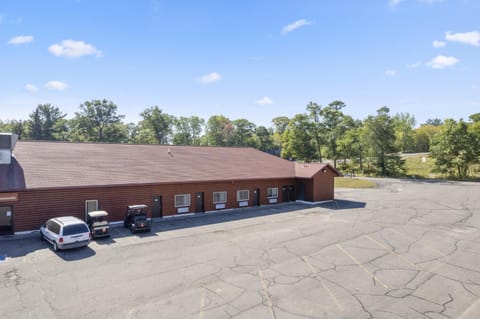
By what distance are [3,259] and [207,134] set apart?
78.4 meters

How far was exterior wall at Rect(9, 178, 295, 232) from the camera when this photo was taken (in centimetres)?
1827

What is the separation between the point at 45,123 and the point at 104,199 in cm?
7613

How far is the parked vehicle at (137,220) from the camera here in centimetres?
1886

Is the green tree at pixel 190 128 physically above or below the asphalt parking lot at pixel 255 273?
above

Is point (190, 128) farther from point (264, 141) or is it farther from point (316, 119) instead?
point (316, 119)

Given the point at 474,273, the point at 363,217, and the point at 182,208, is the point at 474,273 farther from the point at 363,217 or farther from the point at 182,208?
the point at 182,208

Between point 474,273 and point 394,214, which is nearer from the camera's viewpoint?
point 474,273

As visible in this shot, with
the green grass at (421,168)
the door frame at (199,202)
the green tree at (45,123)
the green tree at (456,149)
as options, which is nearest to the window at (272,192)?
the door frame at (199,202)

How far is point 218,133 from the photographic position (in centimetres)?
8800

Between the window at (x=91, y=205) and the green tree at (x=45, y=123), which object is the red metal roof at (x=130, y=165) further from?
the green tree at (x=45, y=123)

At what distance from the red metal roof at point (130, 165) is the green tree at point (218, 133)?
54.0 metres

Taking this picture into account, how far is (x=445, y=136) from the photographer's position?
184ft

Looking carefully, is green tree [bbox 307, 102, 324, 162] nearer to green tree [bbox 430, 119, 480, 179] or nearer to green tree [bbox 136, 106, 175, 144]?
green tree [bbox 430, 119, 480, 179]

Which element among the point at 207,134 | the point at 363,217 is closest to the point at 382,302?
the point at 363,217
